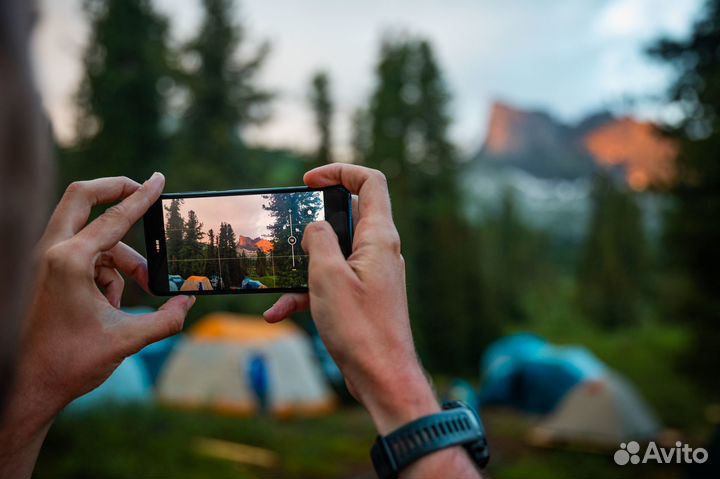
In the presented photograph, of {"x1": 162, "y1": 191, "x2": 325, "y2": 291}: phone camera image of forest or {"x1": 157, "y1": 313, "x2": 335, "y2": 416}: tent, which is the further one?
{"x1": 157, "y1": 313, "x2": 335, "y2": 416}: tent

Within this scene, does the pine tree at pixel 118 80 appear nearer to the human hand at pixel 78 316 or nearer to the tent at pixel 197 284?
the tent at pixel 197 284

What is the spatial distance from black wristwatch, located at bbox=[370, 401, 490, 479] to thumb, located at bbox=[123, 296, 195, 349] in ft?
1.64

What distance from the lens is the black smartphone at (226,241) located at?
4.74 ft

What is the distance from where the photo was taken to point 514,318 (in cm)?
2808

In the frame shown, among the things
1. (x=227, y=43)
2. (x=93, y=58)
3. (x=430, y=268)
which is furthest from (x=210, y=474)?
(x=430, y=268)

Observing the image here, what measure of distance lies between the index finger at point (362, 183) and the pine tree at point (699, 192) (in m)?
10.4

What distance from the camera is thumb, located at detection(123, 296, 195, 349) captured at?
1.20m

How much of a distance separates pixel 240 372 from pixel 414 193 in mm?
11325

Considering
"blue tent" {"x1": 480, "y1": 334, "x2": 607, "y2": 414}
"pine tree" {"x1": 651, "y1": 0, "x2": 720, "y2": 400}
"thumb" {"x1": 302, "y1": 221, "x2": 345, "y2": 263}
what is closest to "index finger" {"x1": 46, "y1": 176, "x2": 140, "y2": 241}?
"thumb" {"x1": 302, "y1": 221, "x2": 345, "y2": 263}

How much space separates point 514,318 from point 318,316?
28.2 metres

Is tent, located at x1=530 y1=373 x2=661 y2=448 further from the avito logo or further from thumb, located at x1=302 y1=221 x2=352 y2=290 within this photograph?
thumb, located at x1=302 y1=221 x2=352 y2=290

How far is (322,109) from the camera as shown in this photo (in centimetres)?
1880

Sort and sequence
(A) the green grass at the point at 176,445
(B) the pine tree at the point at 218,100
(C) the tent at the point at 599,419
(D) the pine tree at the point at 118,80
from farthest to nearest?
1. (B) the pine tree at the point at 218,100
2. (D) the pine tree at the point at 118,80
3. (C) the tent at the point at 599,419
4. (A) the green grass at the point at 176,445

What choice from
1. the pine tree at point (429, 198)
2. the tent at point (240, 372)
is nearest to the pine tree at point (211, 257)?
the tent at point (240, 372)
